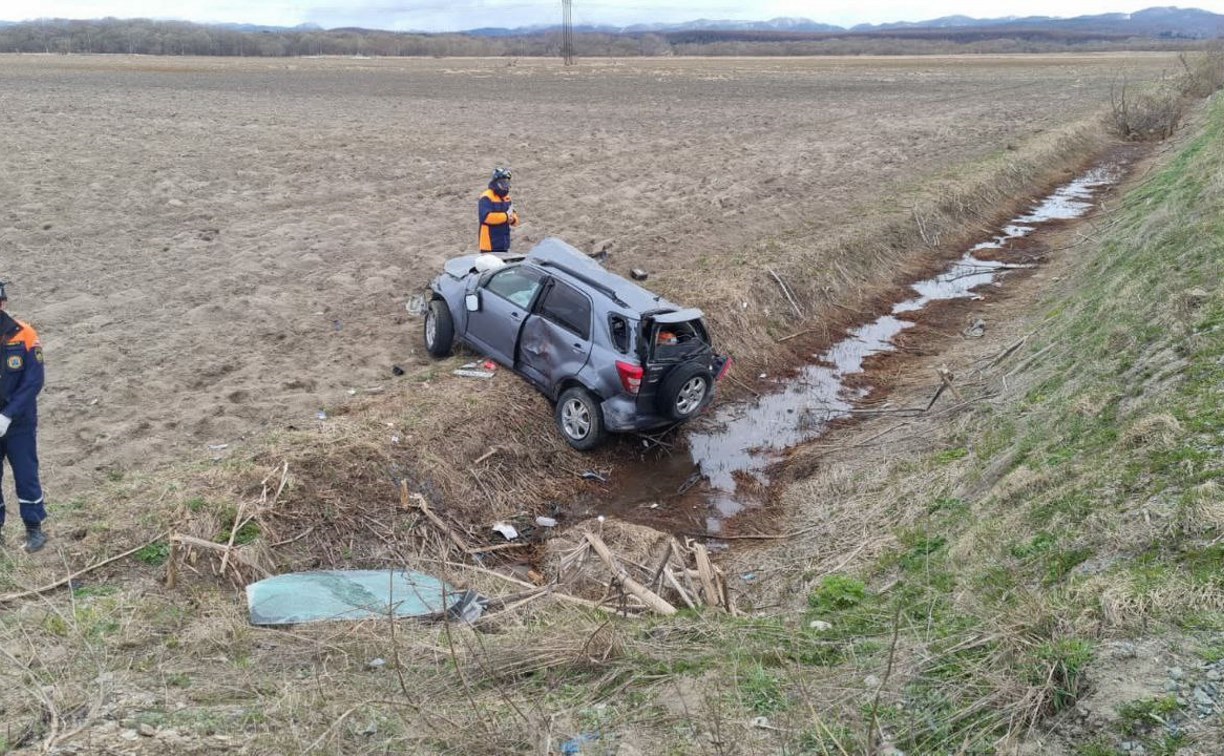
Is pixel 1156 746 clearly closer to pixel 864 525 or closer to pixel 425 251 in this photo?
pixel 864 525

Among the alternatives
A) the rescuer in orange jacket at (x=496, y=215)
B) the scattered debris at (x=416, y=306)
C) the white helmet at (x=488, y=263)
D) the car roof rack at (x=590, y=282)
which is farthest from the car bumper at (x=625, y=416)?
the rescuer in orange jacket at (x=496, y=215)

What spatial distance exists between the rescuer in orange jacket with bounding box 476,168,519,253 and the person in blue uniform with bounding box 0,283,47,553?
6.49 metres

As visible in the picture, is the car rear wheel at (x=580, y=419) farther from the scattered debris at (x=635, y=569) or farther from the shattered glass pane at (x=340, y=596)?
the shattered glass pane at (x=340, y=596)

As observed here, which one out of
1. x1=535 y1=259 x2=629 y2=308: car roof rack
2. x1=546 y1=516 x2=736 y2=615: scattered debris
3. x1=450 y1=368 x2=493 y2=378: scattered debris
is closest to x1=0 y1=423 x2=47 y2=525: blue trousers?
x1=546 y1=516 x2=736 y2=615: scattered debris

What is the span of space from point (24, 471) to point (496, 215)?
279 inches

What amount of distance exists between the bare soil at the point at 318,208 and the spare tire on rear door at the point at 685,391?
1.67 metres

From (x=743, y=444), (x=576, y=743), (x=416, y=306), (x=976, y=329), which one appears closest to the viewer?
(x=576, y=743)

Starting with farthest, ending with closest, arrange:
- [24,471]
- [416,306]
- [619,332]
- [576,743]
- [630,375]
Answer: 1. [416,306]
2. [619,332]
3. [630,375]
4. [24,471]
5. [576,743]

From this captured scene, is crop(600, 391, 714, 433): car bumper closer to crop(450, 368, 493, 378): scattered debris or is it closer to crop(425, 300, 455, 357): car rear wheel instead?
crop(450, 368, 493, 378): scattered debris

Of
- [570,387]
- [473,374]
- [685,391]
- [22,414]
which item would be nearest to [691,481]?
[685,391]

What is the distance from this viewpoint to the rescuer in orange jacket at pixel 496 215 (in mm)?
12320

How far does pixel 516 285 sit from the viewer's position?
10211 mm

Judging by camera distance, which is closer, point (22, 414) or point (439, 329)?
point (22, 414)

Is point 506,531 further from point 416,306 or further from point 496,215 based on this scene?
point 496,215
